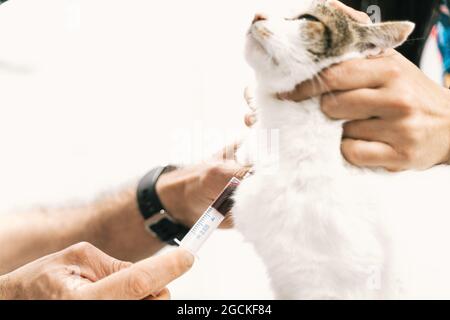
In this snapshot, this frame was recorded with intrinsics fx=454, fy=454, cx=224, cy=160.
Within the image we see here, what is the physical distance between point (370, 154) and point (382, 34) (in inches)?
5.8

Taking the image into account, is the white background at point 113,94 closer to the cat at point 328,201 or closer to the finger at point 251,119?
the finger at point 251,119

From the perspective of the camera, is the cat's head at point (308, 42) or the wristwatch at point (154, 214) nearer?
the cat's head at point (308, 42)

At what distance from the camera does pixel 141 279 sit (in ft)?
1.57

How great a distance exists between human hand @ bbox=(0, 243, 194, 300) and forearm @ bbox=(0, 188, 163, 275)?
0.20 metres

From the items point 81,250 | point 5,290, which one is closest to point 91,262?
point 81,250

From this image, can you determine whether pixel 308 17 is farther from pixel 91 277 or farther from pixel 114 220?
pixel 114 220

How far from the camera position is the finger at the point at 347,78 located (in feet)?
1.79

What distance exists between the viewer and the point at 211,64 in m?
0.87

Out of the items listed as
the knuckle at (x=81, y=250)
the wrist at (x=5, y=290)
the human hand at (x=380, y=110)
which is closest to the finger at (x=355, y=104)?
the human hand at (x=380, y=110)

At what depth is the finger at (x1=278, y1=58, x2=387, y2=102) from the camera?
55 cm
